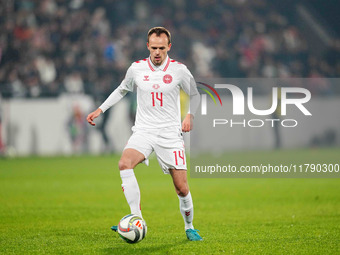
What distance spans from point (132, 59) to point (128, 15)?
3125 millimetres

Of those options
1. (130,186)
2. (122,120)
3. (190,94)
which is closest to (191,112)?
(190,94)

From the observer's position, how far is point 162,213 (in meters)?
9.58

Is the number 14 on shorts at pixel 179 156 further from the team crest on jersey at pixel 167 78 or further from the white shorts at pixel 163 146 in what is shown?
the team crest on jersey at pixel 167 78

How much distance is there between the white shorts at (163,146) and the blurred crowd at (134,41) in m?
15.0

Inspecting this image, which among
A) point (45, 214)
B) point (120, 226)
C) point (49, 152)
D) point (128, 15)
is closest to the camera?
point (120, 226)

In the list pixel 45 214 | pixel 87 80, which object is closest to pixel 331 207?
pixel 45 214

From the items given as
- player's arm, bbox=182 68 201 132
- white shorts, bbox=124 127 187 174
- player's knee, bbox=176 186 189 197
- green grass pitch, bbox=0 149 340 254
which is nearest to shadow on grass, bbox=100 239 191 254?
green grass pitch, bbox=0 149 340 254

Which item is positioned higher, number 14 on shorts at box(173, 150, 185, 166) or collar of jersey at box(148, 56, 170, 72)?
collar of jersey at box(148, 56, 170, 72)

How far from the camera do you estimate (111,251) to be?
20.5ft

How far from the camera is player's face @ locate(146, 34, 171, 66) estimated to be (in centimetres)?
659

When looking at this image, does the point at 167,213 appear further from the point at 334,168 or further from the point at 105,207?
the point at 334,168

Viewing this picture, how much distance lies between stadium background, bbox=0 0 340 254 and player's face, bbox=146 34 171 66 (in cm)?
189

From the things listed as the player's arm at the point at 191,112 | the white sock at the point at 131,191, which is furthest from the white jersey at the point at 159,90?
the white sock at the point at 131,191

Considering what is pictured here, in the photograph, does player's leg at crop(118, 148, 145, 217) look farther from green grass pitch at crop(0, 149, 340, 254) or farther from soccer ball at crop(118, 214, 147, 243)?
green grass pitch at crop(0, 149, 340, 254)
